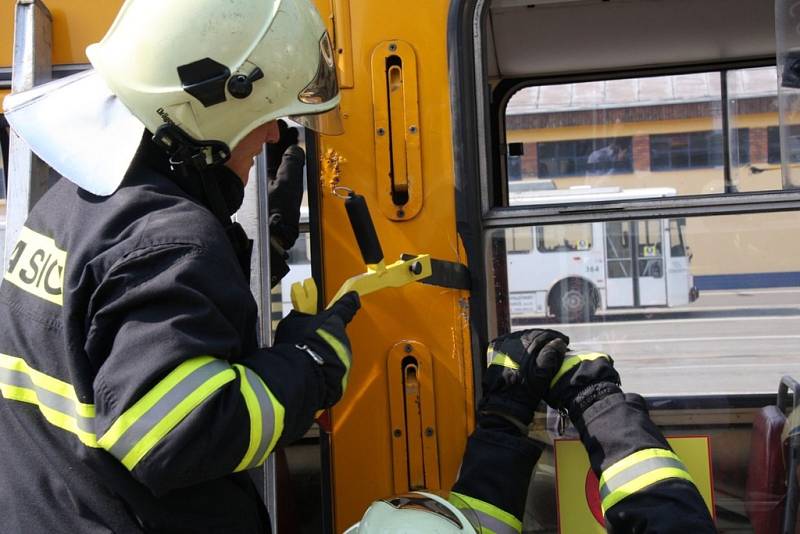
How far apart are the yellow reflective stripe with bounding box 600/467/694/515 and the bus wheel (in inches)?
27.0

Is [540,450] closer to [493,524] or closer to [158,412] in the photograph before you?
[493,524]

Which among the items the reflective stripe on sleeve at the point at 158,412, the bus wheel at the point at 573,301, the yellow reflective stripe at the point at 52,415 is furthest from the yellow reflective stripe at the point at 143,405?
the bus wheel at the point at 573,301

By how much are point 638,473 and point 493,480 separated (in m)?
0.35

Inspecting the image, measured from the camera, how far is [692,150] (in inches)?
137

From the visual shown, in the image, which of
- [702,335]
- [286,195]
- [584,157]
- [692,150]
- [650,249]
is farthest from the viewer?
[584,157]

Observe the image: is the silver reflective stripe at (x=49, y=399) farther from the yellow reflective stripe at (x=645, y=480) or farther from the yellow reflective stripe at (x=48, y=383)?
the yellow reflective stripe at (x=645, y=480)

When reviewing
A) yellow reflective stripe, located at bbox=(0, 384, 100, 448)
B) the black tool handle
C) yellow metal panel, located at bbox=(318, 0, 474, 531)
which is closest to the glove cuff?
yellow metal panel, located at bbox=(318, 0, 474, 531)

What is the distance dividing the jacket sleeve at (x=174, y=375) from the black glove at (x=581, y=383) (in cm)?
86

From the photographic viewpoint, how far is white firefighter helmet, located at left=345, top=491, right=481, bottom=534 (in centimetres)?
173

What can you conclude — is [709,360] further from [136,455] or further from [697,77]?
[136,455]

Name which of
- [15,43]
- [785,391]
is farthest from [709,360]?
[15,43]

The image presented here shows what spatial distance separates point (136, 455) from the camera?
1.30m

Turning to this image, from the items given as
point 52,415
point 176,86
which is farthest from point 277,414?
point 176,86

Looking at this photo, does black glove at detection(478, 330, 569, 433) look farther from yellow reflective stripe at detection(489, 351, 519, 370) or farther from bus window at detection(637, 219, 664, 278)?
bus window at detection(637, 219, 664, 278)
